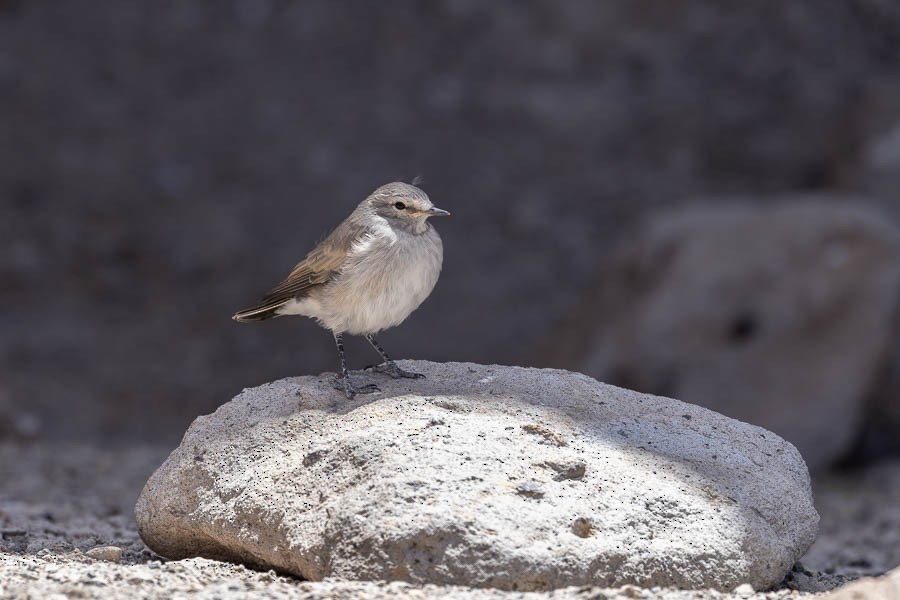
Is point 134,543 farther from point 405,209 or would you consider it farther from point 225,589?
point 405,209

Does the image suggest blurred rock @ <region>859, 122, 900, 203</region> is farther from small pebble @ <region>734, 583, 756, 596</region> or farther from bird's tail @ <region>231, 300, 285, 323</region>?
small pebble @ <region>734, 583, 756, 596</region>

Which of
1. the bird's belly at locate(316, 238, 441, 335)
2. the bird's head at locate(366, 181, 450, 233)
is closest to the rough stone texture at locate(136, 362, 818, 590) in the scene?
the bird's belly at locate(316, 238, 441, 335)

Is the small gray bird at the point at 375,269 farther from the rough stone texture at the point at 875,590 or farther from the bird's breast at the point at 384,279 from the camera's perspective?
the rough stone texture at the point at 875,590

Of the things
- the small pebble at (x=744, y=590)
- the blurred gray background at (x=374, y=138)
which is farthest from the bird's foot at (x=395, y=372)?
the blurred gray background at (x=374, y=138)

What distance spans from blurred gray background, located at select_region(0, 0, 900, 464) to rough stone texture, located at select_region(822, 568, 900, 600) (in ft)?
28.7

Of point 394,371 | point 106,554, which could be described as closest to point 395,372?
point 394,371

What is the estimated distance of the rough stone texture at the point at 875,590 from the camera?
141 inches

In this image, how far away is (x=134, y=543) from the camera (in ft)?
18.7

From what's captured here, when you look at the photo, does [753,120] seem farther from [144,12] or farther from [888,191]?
[144,12]

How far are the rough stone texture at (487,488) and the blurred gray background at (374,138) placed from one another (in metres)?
7.30

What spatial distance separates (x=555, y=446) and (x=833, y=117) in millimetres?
9895

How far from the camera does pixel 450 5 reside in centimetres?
1404

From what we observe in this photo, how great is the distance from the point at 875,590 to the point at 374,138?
34.8 feet

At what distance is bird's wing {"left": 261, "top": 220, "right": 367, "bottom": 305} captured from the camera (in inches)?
221
